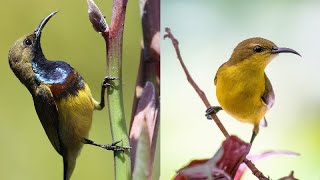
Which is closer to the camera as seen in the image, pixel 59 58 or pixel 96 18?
pixel 96 18

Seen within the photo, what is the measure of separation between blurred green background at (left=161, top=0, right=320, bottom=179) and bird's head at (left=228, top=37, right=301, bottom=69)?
0.05ft

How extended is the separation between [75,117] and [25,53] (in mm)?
106

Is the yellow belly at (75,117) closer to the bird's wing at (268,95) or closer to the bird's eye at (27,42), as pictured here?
the bird's eye at (27,42)

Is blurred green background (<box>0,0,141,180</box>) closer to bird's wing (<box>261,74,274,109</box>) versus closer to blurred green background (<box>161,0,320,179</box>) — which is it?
blurred green background (<box>161,0,320,179</box>)

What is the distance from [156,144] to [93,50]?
0.60 ft

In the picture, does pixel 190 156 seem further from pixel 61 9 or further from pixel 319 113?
pixel 61 9

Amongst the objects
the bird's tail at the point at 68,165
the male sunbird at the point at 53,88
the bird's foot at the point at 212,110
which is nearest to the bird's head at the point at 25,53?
the male sunbird at the point at 53,88

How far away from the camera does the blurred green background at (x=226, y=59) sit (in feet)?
2.36

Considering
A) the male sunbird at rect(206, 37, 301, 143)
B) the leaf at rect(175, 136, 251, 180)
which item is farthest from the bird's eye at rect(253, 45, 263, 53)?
the leaf at rect(175, 136, 251, 180)

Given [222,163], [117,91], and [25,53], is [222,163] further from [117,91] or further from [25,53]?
[25,53]

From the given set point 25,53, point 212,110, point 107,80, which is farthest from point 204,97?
point 25,53

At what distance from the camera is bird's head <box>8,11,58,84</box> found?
2.50ft

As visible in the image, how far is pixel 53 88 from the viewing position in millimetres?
762

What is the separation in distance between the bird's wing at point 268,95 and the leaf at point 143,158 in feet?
0.51
